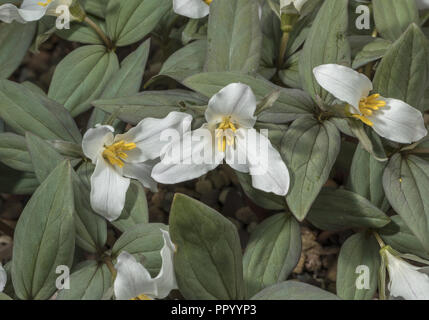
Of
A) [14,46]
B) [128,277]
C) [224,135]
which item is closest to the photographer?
[128,277]

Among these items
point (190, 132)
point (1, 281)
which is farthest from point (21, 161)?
point (190, 132)

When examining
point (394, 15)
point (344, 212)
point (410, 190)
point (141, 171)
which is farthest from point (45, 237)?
point (394, 15)

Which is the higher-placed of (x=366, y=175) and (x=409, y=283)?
(x=366, y=175)

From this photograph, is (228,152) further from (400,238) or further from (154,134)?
(400,238)

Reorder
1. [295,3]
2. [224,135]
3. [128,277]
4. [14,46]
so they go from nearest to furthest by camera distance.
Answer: [128,277]
[224,135]
[295,3]
[14,46]

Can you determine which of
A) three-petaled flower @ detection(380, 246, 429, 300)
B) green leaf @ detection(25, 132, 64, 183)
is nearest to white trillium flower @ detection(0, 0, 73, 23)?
green leaf @ detection(25, 132, 64, 183)

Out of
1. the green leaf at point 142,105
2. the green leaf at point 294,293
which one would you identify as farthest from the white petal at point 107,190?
the green leaf at point 294,293
